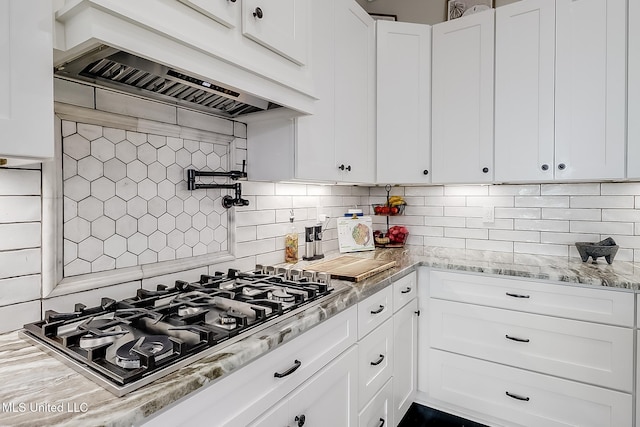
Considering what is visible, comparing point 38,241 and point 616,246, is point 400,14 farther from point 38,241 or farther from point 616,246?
point 38,241

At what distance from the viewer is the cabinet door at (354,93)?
1963 mm

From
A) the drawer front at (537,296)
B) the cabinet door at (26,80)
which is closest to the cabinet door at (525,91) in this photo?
the drawer front at (537,296)

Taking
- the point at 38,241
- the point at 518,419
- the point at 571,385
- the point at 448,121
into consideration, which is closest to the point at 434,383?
the point at 518,419

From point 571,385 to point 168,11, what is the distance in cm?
240

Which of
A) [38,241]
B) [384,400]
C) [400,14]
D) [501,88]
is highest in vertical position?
[400,14]

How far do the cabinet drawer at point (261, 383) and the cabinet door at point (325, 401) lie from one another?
3 cm

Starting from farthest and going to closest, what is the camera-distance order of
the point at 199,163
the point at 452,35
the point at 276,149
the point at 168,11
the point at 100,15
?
the point at 452,35 < the point at 276,149 < the point at 199,163 < the point at 168,11 < the point at 100,15

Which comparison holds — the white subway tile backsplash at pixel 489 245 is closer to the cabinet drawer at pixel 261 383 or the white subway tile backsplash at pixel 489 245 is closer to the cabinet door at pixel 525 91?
the cabinet door at pixel 525 91

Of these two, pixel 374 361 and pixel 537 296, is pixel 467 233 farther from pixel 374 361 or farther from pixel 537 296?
pixel 374 361

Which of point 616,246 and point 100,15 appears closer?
point 100,15

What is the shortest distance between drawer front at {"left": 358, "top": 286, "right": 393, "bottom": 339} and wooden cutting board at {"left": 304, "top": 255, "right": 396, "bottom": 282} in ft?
0.36

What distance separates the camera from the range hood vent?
40.3 inches

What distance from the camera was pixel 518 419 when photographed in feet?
6.38

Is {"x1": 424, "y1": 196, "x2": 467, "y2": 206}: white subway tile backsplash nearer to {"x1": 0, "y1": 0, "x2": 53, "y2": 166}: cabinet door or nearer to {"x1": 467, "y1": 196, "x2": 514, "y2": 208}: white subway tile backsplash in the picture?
{"x1": 467, "y1": 196, "x2": 514, "y2": 208}: white subway tile backsplash
